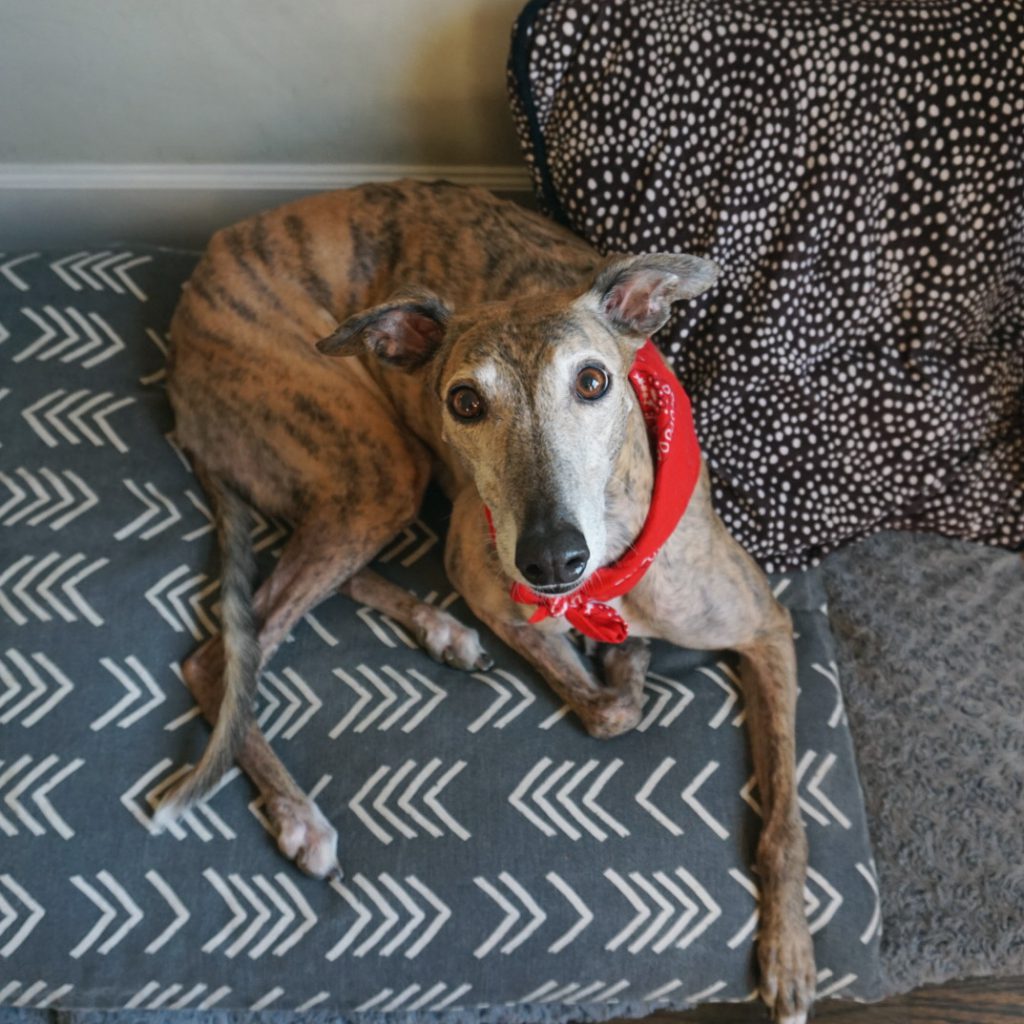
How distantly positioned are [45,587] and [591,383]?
4.54ft

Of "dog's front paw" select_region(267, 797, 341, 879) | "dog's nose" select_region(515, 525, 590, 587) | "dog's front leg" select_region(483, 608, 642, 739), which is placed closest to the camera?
"dog's nose" select_region(515, 525, 590, 587)

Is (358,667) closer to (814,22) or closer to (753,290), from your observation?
(753,290)

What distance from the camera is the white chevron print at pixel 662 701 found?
7.04 feet

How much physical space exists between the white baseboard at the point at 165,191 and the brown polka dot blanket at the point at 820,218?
2.05ft

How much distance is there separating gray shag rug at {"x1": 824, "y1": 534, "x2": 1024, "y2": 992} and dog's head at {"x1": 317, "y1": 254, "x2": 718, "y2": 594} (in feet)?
3.00

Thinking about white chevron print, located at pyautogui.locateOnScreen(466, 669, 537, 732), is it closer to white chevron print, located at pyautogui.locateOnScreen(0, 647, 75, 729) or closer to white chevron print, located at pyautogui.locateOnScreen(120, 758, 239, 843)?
white chevron print, located at pyautogui.locateOnScreen(120, 758, 239, 843)

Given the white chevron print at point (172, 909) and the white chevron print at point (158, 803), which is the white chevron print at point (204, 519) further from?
the white chevron print at point (172, 909)

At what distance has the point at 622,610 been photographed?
2.12 metres

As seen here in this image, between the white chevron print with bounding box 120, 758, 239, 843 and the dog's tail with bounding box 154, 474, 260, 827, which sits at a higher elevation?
the dog's tail with bounding box 154, 474, 260, 827

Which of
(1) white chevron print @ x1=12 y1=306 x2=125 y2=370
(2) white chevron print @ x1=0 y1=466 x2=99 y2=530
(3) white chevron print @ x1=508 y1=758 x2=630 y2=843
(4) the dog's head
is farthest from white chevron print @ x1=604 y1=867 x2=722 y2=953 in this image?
(1) white chevron print @ x1=12 y1=306 x2=125 y2=370

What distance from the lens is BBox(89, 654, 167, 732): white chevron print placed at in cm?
214

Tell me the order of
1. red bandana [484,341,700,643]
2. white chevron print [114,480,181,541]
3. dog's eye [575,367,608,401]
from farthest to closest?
white chevron print [114,480,181,541], red bandana [484,341,700,643], dog's eye [575,367,608,401]

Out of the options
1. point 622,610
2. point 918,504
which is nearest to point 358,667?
point 622,610

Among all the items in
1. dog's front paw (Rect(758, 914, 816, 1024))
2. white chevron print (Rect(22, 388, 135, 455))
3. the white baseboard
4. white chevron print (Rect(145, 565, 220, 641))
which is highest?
the white baseboard
